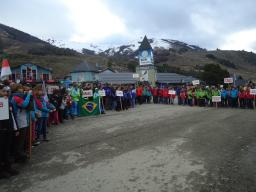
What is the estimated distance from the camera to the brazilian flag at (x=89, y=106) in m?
17.4

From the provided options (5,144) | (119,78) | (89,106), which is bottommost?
(5,144)

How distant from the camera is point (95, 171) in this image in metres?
6.90

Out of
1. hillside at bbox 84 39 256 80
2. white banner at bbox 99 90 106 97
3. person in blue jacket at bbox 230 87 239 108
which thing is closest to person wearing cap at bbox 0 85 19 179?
white banner at bbox 99 90 106 97

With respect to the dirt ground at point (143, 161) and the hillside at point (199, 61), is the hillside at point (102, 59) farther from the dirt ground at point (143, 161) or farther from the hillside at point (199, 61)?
the dirt ground at point (143, 161)

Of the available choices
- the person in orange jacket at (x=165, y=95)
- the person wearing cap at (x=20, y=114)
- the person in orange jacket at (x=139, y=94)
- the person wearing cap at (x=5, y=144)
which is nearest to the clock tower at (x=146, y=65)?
the person in orange jacket at (x=165, y=95)

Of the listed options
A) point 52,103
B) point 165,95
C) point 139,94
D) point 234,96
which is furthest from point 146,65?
point 52,103

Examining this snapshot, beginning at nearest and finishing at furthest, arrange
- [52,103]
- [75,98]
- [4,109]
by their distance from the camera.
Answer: [4,109], [52,103], [75,98]

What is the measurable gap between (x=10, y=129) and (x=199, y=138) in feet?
20.2

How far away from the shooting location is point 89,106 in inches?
695

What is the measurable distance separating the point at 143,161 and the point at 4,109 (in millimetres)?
3524

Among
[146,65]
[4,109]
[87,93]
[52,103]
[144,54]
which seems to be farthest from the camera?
[144,54]

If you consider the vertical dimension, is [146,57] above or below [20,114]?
above

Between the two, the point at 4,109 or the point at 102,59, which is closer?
the point at 4,109

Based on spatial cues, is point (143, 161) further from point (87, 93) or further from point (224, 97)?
point (224, 97)
